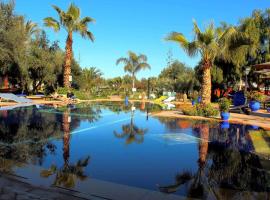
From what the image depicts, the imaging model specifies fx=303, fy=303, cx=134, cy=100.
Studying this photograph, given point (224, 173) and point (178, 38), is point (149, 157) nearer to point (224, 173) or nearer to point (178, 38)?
point (224, 173)

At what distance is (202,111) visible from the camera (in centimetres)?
1681

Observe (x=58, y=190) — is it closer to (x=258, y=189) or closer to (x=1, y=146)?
(x=258, y=189)

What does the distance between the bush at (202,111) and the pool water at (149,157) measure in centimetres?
473

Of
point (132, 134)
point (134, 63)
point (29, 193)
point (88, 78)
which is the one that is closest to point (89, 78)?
point (88, 78)

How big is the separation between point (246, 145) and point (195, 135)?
1.99 m

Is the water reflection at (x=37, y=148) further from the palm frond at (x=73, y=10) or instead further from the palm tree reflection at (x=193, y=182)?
the palm frond at (x=73, y=10)

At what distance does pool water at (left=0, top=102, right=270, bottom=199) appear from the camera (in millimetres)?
5312

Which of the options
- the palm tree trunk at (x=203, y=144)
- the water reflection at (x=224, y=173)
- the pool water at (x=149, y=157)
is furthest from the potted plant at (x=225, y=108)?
the water reflection at (x=224, y=173)

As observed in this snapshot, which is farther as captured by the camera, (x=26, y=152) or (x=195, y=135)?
(x=195, y=135)

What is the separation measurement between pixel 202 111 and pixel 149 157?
10120mm

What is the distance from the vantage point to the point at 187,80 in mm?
34938

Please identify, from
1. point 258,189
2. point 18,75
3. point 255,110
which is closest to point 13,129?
point 258,189

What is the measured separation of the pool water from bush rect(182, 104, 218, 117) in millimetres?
4731

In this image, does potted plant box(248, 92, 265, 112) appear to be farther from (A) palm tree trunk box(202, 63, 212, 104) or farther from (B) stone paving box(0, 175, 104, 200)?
(B) stone paving box(0, 175, 104, 200)
